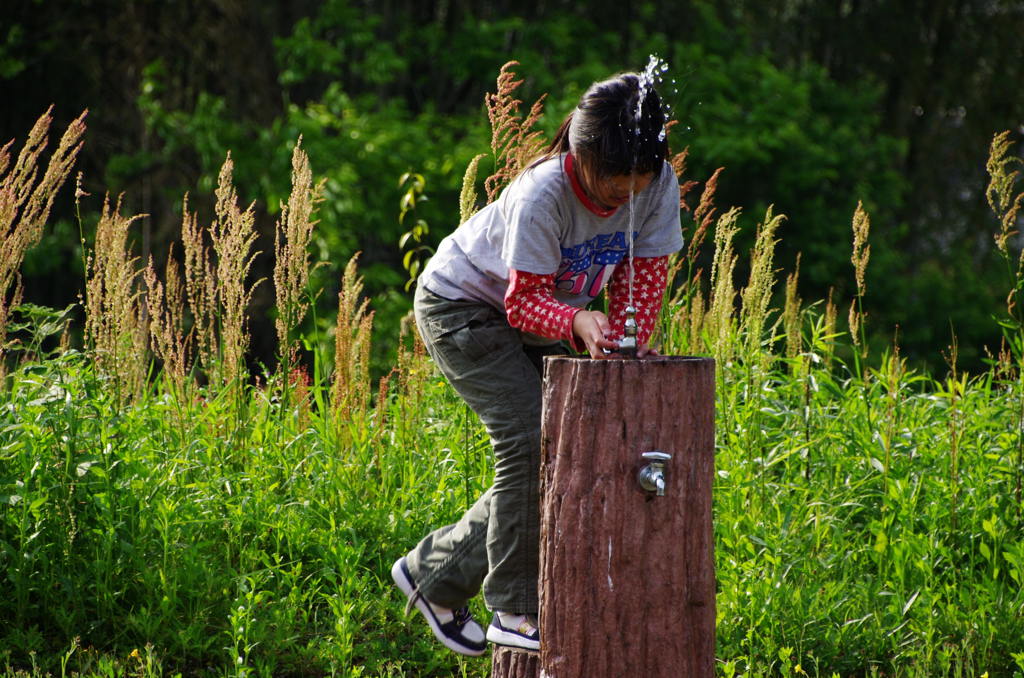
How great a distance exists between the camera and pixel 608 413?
8.69 ft

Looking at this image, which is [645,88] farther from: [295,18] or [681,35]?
[681,35]

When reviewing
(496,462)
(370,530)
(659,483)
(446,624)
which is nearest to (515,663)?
(446,624)

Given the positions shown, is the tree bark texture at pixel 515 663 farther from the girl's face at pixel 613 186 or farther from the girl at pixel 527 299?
the girl's face at pixel 613 186

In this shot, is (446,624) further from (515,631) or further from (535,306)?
(535,306)

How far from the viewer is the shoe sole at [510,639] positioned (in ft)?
9.93

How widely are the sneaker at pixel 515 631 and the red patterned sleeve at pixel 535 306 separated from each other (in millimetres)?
791

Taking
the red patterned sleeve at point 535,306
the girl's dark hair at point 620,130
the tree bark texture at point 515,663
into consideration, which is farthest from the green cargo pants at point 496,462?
the girl's dark hair at point 620,130

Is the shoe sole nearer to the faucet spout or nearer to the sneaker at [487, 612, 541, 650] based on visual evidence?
the sneaker at [487, 612, 541, 650]

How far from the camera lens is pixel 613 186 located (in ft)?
9.68

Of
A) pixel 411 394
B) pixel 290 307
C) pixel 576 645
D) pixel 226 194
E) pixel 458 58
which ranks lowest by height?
pixel 576 645

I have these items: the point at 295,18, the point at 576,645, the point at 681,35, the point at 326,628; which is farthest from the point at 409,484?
the point at 681,35

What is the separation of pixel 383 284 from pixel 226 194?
30.5 ft

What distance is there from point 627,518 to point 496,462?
0.66 meters

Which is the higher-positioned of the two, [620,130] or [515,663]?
[620,130]
